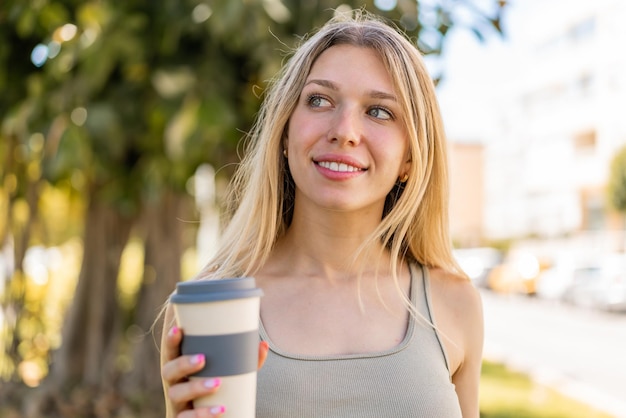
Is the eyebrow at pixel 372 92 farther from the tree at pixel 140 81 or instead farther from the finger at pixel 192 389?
the tree at pixel 140 81

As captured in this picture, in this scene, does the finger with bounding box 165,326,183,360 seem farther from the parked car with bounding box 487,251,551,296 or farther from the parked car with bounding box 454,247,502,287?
the parked car with bounding box 454,247,502,287

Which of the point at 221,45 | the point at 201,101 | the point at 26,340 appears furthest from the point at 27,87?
the point at 26,340

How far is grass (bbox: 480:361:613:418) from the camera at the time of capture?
22.9ft

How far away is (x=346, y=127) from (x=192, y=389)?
682 millimetres

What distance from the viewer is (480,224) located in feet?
186

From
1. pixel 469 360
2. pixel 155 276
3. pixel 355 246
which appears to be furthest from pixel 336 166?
pixel 155 276

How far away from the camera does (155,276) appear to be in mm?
5746

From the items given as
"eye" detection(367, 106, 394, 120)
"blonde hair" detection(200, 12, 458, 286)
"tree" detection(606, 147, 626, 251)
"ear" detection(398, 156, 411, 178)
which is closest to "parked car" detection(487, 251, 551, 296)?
"tree" detection(606, 147, 626, 251)

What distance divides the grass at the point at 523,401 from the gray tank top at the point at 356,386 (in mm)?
4783

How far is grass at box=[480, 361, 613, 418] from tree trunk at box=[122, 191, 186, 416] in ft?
7.90

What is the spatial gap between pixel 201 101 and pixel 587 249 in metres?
29.2

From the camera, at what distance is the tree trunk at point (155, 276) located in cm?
560

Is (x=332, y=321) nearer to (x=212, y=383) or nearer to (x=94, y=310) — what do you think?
(x=212, y=383)

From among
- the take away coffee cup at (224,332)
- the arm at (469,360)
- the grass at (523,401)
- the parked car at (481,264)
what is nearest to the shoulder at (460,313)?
the arm at (469,360)
